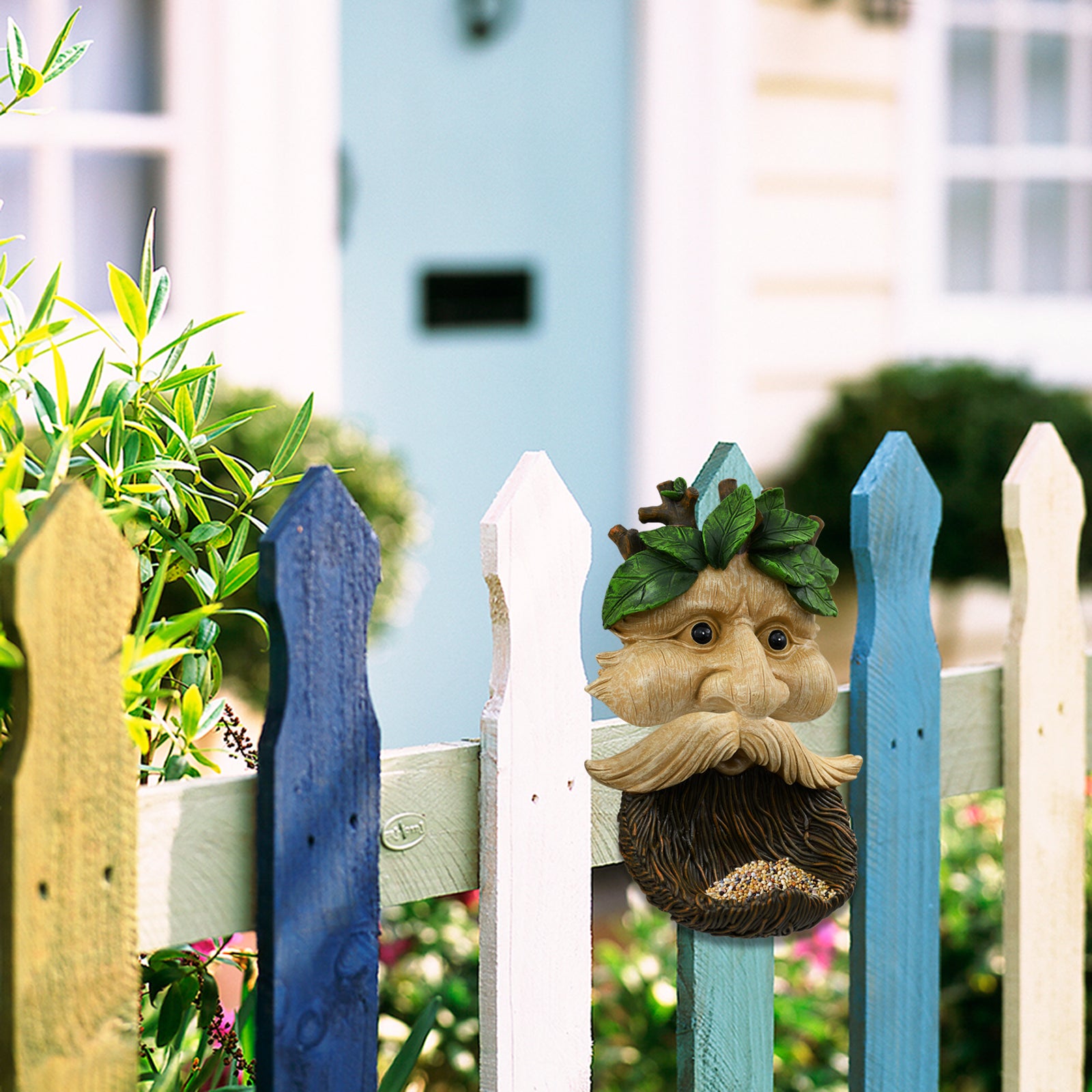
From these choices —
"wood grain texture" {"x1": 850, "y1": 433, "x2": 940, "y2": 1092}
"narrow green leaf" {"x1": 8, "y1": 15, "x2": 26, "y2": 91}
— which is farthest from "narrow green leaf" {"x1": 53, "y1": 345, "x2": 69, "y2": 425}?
"wood grain texture" {"x1": 850, "y1": 433, "x2": 940, "y2": 1092}

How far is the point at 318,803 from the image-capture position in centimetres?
120

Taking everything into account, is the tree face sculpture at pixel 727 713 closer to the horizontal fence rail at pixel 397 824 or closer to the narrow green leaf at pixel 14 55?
the horizontal fence rail at pixel 397 824

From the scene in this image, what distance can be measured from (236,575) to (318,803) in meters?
0.21

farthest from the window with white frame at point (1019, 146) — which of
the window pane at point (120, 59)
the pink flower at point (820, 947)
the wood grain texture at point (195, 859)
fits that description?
the wood grain texture at point (195, 859)

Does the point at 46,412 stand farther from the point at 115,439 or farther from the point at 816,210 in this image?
the point at 816,210

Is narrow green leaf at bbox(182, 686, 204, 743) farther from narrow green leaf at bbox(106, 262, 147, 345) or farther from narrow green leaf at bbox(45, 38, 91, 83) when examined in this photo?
narrow green leaf at bbox(45, 38, 91, 83)

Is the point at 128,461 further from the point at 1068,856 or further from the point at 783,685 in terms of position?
the point at 1068,856

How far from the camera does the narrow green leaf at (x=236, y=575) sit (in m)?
1.23

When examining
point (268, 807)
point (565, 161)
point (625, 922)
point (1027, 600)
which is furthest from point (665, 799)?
point (565, 161)

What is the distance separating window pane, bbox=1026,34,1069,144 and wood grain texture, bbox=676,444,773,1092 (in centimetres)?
404

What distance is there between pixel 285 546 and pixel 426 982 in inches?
56.2

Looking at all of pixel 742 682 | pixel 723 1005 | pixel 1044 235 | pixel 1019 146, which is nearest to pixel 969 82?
pixel 1019 146

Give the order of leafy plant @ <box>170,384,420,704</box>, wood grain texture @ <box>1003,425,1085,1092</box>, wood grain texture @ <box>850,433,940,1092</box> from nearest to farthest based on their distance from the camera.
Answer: wood grain texture @ <box>850,433,940,1092</box> < wood grain texture @ <box>1003,425,1085,1092</box> < leafy plant @ <box>170,384,420,704</box>

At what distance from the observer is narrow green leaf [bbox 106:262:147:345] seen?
115cm
